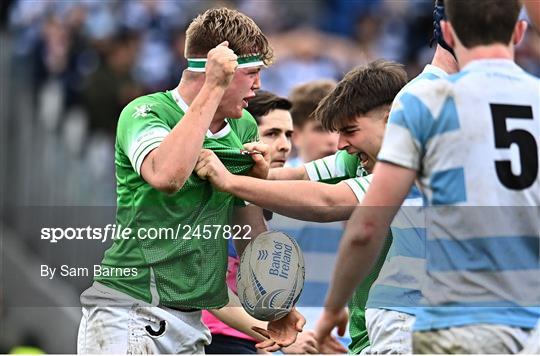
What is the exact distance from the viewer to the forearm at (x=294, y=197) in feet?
17.4

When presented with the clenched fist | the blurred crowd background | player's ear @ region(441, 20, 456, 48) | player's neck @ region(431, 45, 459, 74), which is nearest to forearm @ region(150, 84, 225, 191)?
the clenched fist

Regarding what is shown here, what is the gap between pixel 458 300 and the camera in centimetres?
416

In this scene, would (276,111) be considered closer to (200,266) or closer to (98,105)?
(200,266)

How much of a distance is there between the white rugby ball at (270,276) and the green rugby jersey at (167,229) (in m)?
0.15

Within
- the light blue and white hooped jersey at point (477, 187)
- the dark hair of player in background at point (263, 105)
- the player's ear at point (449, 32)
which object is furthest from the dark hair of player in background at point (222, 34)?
the dark hair of player in background at point (263, 105)

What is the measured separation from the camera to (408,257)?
17.5 ft

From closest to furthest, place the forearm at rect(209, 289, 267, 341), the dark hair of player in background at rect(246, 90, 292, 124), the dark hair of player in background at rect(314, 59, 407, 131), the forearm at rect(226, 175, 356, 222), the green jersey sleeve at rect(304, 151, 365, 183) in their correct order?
the forearm at rect(226, 175, 356, 222) < the dark hair of player in background at rect(314, 59, 407, 131) < the green jersey sleeve at rect(304, 151, 365, 183) < the forearm at rect(209, 289, 267, 341) < the dark hair of player in background at rect(246, 90, 292, 124)

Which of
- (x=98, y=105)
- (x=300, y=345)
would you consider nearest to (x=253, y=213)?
(x=300, y=345)

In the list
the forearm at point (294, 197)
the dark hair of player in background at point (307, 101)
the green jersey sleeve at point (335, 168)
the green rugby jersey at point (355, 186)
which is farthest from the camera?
the dark hair of player in background at point (307, 101)

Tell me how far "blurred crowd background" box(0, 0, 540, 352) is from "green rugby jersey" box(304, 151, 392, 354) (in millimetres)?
4725

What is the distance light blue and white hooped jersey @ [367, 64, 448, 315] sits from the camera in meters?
5.31

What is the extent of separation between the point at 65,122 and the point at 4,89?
697mm

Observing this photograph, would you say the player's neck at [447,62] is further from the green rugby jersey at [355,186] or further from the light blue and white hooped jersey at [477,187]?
the light blue and white hooped jersey at [477,187]

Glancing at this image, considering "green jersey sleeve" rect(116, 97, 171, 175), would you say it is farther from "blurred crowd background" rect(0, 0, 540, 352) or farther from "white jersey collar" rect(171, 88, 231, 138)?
"blurred crowd background" rect(0, 0, 540, 352)
